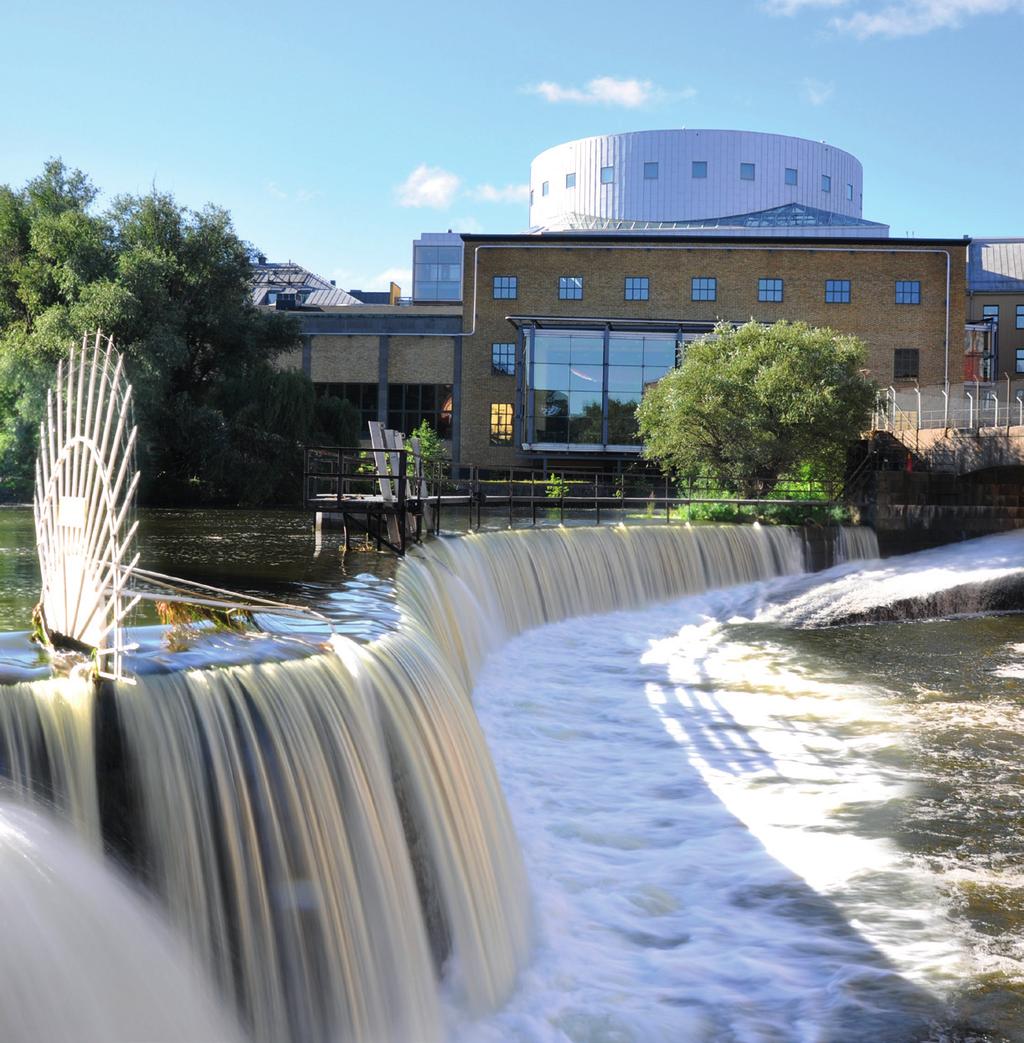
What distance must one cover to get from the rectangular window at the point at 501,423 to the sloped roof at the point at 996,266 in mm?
29908

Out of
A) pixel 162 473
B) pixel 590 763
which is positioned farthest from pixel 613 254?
pixel 590 763

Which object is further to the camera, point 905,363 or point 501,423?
point 501,423

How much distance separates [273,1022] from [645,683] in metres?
9.78

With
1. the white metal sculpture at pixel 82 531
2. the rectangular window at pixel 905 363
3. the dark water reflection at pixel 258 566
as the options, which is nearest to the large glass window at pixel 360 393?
the rectangular window at pixel 905 363

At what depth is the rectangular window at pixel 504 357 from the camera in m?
44.5

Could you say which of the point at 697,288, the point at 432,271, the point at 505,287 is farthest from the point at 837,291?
the point at 432,271

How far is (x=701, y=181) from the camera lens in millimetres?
72562

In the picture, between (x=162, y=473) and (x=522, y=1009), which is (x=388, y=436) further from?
(x=162, y=473)

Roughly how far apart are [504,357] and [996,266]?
108ft

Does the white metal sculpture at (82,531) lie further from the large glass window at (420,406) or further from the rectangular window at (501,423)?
the large glass window at (420,406)

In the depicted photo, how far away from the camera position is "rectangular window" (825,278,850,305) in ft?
143

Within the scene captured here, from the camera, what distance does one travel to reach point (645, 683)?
48.8 feet

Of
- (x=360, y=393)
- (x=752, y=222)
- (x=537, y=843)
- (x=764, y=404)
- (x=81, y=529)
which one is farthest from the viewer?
(x=752, y=222)

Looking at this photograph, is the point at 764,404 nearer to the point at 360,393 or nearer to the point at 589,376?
the point at 589,376
